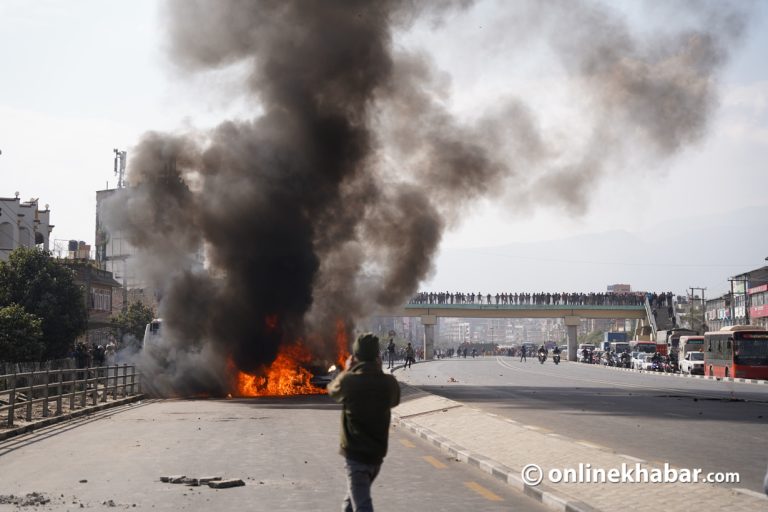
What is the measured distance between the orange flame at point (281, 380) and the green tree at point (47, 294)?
16190 mm

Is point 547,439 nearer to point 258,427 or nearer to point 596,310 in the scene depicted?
point 258,427

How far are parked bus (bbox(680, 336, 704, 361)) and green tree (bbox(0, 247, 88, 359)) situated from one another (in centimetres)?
3797

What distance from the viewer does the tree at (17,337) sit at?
31.4 metres

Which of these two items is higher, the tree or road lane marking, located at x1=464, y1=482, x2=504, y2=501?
the tree

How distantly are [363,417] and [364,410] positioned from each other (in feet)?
0.17

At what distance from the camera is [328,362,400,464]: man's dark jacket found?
6305 millimetres

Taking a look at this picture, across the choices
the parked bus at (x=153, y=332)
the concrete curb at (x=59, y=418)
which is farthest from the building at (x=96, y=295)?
the concrete curb at (x=59, y=418)

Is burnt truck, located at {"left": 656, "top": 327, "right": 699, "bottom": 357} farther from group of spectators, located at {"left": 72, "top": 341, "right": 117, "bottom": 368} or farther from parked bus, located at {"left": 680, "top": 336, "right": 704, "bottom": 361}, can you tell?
group of spectators, located at {"left": 72, "top": 341, "right": 117, "bottom": 368}

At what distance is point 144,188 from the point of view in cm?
3350

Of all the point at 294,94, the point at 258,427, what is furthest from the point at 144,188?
the point at 258,427

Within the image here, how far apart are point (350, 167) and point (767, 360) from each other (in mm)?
24264

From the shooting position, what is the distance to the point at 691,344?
5978 cm

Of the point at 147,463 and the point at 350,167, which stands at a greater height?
the point at 350,167

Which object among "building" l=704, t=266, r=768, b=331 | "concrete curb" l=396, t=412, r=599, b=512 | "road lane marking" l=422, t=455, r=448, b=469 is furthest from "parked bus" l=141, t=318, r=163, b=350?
"building" l=704, t=266, r=768, b=331
